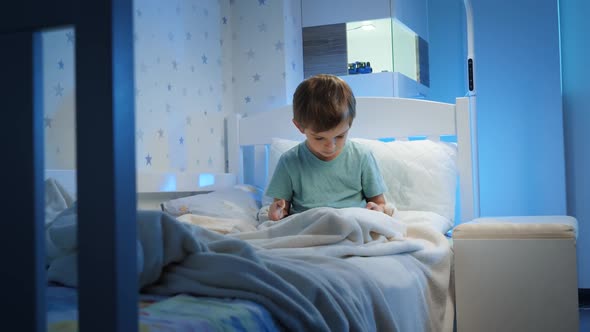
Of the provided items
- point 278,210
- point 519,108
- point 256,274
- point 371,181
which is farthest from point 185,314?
point 519,108

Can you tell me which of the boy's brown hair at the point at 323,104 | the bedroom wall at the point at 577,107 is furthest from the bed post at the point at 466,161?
the bedroom wall at the point at 577,107

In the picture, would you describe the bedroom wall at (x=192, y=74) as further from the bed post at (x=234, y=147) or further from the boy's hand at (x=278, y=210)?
the boy's hand at (x=278, y=210)

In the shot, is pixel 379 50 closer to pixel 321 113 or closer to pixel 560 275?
pixel 321 113

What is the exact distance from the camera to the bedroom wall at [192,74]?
164 cm

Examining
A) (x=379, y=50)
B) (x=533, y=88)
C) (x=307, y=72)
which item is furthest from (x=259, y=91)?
(x=533, y=88)

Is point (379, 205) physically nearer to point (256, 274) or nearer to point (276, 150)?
point (276, 150)

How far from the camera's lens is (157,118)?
198 centimetres

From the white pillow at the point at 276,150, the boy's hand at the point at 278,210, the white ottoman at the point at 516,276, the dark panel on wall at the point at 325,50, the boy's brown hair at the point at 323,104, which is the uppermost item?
the dark panel on wall at the point at 325,50

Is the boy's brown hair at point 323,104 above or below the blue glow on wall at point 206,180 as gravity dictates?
above

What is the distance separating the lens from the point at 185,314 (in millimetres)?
703

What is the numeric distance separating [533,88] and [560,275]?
1620 mm

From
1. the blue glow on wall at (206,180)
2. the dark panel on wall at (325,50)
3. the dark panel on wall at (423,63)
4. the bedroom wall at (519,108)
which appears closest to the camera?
the blue glow on wall at (206,180)

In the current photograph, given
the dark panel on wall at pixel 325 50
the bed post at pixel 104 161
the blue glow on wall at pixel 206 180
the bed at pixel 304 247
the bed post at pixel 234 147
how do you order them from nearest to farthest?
the bed post at pixel 104 161 → the bed at pixel 304 247 → the blue glow on wall at pixel 206 180 → the bed post at pixel 234 147 → the dark panel on wall at pixel 325 50

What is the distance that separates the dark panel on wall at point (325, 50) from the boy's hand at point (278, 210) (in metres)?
0.97
